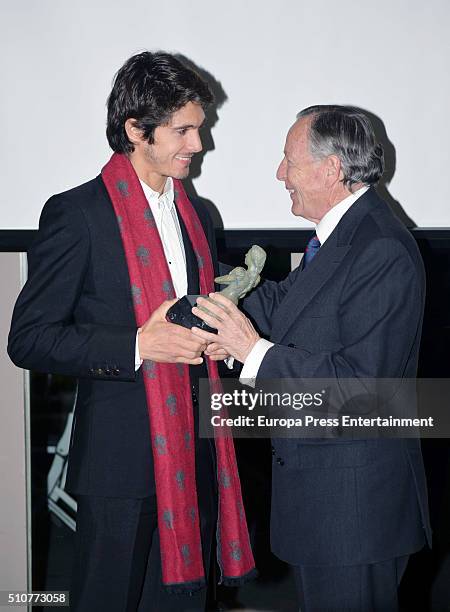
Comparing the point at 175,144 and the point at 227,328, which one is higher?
the point at 175,144

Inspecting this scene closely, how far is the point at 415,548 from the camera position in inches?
78.5

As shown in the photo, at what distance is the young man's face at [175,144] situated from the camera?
6.43ft

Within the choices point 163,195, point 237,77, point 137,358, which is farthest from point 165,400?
point 237,77

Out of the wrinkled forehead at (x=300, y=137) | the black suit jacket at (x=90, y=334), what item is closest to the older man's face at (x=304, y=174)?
the wrinkled forehead at (x=300, y=137)

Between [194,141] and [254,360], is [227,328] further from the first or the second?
[194,141]

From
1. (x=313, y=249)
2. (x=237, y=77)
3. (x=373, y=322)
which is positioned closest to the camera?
(x=373, y=322)

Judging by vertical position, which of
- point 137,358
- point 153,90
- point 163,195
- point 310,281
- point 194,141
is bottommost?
point 137,358

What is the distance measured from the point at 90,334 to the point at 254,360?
1.21 feet

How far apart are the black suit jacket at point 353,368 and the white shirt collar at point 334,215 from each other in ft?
0.09

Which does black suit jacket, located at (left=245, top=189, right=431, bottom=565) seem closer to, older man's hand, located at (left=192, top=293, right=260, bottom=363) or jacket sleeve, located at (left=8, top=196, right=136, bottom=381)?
older man's hand, located at (left=192, top=293, right=260, bottom=363)

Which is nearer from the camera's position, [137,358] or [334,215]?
[137,358]

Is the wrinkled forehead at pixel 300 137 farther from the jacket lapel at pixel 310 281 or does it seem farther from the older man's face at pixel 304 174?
the jacket lapel at pixel 310 281

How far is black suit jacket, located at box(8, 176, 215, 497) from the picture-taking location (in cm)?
185

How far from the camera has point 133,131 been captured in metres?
1.98
